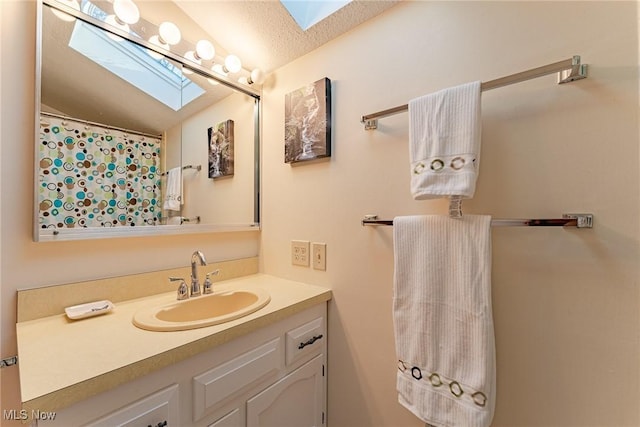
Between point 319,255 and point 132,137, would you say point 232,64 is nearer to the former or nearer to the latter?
point 132,137

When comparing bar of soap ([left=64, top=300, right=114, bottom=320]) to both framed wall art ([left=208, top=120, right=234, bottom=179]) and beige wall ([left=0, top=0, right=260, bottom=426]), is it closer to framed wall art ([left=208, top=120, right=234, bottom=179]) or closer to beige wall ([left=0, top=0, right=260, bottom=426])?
beige wall ([left=0, top=0, right=260, bottom=426])

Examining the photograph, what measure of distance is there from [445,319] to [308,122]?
99 cm

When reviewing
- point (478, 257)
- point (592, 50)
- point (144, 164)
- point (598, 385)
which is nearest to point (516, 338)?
point (598, 385)

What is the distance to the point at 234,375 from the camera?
807 mm

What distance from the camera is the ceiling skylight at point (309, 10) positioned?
3.62 ft

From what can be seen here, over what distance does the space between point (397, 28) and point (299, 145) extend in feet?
2.05

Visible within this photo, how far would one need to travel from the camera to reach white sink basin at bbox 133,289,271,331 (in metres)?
0.80

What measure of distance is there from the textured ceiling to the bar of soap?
4.36 ft

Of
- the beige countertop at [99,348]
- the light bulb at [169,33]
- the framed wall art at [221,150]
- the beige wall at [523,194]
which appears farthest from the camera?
the framed wall art at [221,150]

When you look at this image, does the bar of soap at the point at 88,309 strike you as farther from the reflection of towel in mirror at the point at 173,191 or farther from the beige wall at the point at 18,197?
the reflection of towel in mirror at the point at 173,191

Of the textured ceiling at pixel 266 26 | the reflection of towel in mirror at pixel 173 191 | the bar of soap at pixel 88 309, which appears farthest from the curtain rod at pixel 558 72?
the bar of soap at pixel 88 309

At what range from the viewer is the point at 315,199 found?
1250mm

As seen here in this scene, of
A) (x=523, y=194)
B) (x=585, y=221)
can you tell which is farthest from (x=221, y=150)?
(x=585, y=221)

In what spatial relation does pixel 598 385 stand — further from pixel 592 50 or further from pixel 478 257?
pixel 592 50
